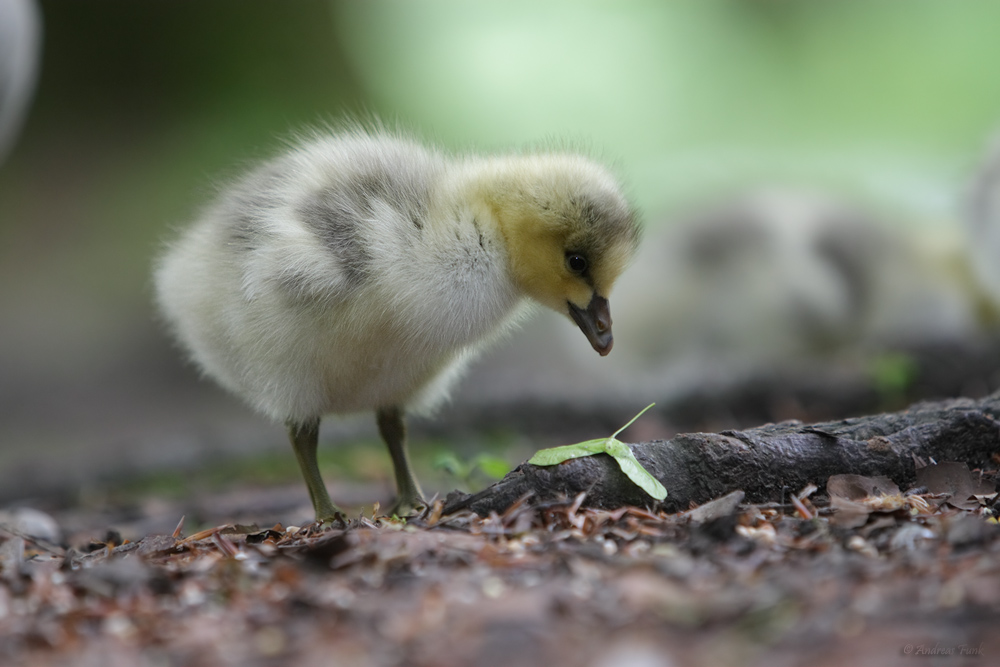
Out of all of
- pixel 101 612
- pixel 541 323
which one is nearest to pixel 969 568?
pixel 101 612

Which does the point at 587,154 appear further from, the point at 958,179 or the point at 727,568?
the point at 958,179

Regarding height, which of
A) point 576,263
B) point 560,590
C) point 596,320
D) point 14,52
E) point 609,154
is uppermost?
point 14,52

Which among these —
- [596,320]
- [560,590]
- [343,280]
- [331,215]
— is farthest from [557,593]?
[331,215]

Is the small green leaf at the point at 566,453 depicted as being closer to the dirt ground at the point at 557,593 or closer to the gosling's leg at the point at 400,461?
the dirt ground at the point at 557,593

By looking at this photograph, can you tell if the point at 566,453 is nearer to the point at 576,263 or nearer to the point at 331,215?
the point at 576,263

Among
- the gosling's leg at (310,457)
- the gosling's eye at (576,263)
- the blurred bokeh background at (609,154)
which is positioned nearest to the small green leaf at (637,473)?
the gosling's eye at (576,263)

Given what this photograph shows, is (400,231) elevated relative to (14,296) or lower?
lower
